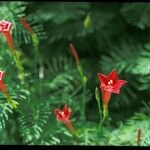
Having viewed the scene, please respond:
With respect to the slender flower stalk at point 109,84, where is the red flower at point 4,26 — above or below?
above

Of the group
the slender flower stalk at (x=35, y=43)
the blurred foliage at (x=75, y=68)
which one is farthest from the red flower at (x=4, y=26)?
the blurred foliage at (x=75, y=68)

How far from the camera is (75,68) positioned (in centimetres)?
207

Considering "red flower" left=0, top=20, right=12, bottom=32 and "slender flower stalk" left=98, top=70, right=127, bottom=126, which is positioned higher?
"red flower" left=0, top=20, right=12, bottom=32

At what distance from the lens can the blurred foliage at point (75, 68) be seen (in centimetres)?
167

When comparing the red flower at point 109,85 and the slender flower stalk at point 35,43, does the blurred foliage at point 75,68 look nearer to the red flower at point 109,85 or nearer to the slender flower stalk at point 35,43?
the slender flower stalk at point 35,43

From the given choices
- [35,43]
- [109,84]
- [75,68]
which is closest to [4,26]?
[35,43]

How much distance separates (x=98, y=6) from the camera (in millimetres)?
2217

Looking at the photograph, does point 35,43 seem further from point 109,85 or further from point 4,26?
point 109,85

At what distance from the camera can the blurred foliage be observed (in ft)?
5.47

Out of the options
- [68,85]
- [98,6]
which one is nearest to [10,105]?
[68,85]

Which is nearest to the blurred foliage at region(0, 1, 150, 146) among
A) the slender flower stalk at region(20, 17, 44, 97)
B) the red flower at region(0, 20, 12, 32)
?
the slender flower stalk at region(20, 17, 44, 97)

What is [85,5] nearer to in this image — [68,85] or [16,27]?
[68,85]

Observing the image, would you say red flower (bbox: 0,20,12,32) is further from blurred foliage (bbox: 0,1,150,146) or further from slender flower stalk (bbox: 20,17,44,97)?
blurred foliage (bbox: 0,1,150,146)

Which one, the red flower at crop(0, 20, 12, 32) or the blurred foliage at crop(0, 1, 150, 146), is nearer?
the red flower at crop(0, 20, 12, 32)
